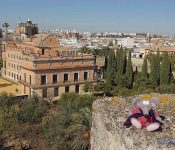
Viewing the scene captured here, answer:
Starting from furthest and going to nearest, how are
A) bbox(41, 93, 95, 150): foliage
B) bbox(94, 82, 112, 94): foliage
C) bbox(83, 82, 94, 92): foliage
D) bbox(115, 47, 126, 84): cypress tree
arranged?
bbox(115, 47, 126, 84): cypress tree → bbox(83, 82, 94, 92): foliage → bbox(94, 82, 112, 94): foliage → bbox(41, 93, 95, 150): foliage

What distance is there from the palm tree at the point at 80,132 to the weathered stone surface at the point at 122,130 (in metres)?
7.64

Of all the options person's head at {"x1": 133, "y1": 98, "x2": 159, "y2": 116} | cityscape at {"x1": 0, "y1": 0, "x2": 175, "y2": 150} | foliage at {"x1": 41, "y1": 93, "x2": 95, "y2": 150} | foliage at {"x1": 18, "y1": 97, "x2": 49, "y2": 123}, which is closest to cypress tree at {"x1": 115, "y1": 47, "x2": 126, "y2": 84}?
cityscape at {"x1": 0, "y1": 0, "x2": 175, "y2": 150}

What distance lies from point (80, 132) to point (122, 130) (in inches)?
384

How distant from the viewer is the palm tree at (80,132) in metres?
15.5

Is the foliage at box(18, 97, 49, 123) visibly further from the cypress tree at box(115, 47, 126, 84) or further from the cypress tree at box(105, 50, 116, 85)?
the cypress tree at box(115, 47, 126, 84)

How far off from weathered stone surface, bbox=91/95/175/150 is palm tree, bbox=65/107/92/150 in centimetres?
764

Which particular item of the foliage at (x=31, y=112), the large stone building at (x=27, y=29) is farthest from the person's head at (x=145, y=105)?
the large stone building at (x=27, y=29)

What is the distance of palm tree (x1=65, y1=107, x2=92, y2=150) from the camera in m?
15.5

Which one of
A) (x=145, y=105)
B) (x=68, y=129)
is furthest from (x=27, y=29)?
(x=145, y=105)

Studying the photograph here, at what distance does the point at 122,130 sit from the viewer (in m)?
6.34

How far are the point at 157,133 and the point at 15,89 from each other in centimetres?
3372

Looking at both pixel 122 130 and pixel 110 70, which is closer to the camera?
pixel 122 130

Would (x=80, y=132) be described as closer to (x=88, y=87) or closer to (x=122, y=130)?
(x=122, y=130)

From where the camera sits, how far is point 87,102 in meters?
24.9
